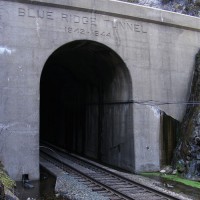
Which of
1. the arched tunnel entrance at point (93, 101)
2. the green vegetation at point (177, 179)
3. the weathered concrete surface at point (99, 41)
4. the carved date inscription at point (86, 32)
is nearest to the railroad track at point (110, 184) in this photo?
the weathered concrete surface at point (99, 41)

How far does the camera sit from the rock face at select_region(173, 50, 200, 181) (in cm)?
1148

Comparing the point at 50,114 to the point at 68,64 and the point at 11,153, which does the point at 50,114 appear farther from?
the point at 11,153

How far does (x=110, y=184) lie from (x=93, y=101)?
6820 mm

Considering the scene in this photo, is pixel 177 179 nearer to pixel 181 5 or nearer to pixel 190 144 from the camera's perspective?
pixel 190 144

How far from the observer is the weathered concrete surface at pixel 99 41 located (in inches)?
422

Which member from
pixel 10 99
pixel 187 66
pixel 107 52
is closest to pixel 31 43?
pixel 10 99

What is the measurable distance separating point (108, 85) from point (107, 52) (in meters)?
2.08

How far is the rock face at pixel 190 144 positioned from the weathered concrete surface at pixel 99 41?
582 mm

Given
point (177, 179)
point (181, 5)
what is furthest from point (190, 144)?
point (181, 5)

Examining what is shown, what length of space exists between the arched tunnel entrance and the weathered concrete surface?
486 millimetres

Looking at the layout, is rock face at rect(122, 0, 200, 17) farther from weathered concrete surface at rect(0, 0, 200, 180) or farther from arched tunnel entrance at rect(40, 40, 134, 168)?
arched tunnel entrance at rect(40, 40, 134, 168)

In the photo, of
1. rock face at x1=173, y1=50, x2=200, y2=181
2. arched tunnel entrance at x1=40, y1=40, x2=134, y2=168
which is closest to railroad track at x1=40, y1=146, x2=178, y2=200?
arched tunnel entrance at x1=40, y1=40, x2=134, y2=168

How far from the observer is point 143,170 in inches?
494

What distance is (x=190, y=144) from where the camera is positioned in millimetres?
12023
